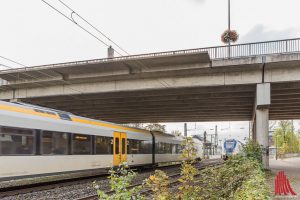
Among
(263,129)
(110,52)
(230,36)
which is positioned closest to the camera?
(263,129)

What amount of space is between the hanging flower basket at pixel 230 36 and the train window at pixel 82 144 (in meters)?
14.5

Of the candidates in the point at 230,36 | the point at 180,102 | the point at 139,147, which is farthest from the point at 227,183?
the point at 180,102

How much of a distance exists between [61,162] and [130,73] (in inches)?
460

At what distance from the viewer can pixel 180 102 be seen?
32.6 metres

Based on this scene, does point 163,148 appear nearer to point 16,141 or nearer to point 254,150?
point 254,150

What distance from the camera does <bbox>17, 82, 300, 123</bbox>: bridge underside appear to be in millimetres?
27922

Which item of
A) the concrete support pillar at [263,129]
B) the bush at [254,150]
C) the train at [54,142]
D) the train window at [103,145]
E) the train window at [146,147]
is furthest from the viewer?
the train window at [146,147]

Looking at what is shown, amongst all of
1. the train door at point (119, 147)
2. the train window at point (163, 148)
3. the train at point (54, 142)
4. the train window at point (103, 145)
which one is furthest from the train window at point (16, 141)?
the train window at point (163, 148)

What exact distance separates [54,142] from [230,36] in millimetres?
17270

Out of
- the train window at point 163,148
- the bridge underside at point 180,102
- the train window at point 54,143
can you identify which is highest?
the bridge underside at point 180,102

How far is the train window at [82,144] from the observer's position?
684 inches

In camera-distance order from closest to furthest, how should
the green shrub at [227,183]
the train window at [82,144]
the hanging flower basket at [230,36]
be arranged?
the green shrub at [227,183], the train window at [82,144], the hanging flower basket at [230,36]

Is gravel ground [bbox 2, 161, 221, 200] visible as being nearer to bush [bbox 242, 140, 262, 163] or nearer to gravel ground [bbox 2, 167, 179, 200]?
gravel ground [bbox 2, 167, 179, 200]

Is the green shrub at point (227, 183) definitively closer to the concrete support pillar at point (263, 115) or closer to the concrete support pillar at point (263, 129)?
the concrete support pillar at point (263, 115)
